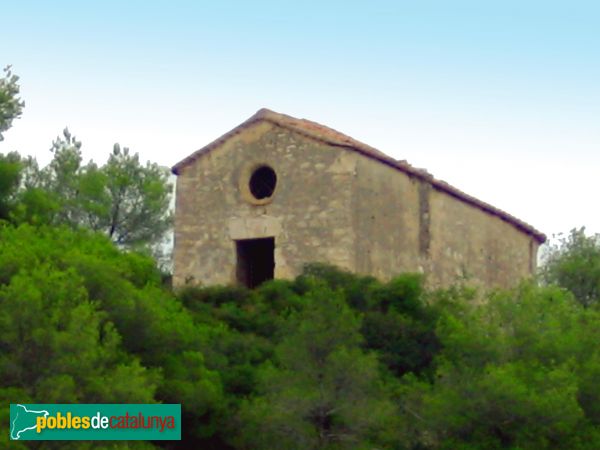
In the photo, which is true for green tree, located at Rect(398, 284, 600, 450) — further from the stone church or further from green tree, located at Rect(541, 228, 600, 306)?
green tree, located at Rect(541, 228, 600, 306)

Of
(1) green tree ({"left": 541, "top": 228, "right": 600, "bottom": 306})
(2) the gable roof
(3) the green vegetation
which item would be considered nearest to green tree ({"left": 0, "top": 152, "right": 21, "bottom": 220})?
(3) the green vegetation

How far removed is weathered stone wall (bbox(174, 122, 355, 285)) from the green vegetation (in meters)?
0.70

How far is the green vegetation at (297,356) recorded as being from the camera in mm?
14523

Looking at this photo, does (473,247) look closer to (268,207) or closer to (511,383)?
(268,207)

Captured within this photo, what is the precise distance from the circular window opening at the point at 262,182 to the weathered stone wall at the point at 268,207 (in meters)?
0.20

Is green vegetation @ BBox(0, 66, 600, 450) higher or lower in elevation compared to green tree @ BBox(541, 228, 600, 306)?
lower

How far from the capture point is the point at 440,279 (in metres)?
22.8

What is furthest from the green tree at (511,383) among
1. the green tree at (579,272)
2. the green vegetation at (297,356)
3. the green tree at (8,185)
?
the green tree at (579,272)

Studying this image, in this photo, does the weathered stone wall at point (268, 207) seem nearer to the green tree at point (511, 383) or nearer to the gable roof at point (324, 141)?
the gable roof at point (324, 141)

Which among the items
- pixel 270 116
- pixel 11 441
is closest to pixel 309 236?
pixel 270 116

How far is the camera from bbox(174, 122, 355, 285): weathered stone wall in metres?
21.0

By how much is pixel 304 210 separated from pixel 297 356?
18.3 ft

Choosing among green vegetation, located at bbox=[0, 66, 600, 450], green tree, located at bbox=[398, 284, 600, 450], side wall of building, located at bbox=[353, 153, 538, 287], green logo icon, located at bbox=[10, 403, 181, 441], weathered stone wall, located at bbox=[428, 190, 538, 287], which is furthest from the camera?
weathered stone wall, located at bbox=[428, 190, 538, 287]

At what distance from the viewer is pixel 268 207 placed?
71.1 ft
